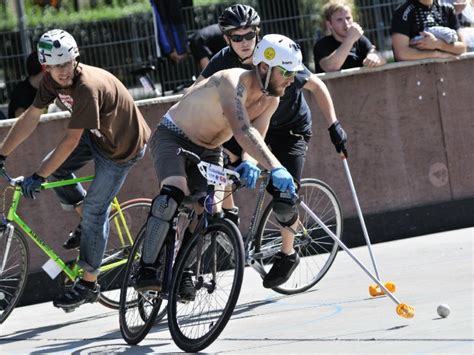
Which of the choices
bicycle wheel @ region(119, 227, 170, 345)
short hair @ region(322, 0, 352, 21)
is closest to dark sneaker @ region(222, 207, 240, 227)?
bicycle wheel @ region(119, 227, 170, 345)

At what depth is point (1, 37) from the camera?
11422 millimetres

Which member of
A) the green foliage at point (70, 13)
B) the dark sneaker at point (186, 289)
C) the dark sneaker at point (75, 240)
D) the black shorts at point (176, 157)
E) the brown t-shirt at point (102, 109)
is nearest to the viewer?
the dark sneaker at point (186, 289)

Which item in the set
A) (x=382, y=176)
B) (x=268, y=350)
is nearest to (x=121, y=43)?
(x=382, y=176)

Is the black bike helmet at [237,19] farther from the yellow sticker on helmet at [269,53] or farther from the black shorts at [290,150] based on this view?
the yellow sticker on helmet at [269,53]

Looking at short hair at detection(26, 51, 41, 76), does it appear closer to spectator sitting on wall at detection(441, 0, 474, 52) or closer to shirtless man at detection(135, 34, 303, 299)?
shirtless man at detection(135, 34, 303, 299)

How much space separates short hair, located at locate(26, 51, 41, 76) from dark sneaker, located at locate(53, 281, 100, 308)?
2.52 meters

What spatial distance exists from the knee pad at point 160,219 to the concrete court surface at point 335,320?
61 cm

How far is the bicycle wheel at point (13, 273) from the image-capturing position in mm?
8297

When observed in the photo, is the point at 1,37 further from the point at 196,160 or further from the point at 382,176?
the point at 196,160

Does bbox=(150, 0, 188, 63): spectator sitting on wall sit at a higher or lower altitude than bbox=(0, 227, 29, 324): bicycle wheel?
higher

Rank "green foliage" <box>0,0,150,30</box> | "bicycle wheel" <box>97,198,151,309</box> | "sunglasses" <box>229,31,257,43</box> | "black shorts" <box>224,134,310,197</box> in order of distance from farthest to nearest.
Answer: "green foliage" <box>0,0,150,30</box>, "bicycle wheel" <box>97,198,151,309</box>, "black shorts" <box>224,134,310,197</box>, "sunglasses" <box>229,31,257,43</box>

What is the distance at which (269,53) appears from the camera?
692 centimetres

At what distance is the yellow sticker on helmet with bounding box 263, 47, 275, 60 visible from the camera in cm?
690

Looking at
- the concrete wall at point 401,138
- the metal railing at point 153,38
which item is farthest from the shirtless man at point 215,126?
the metal railing at point 153,38
